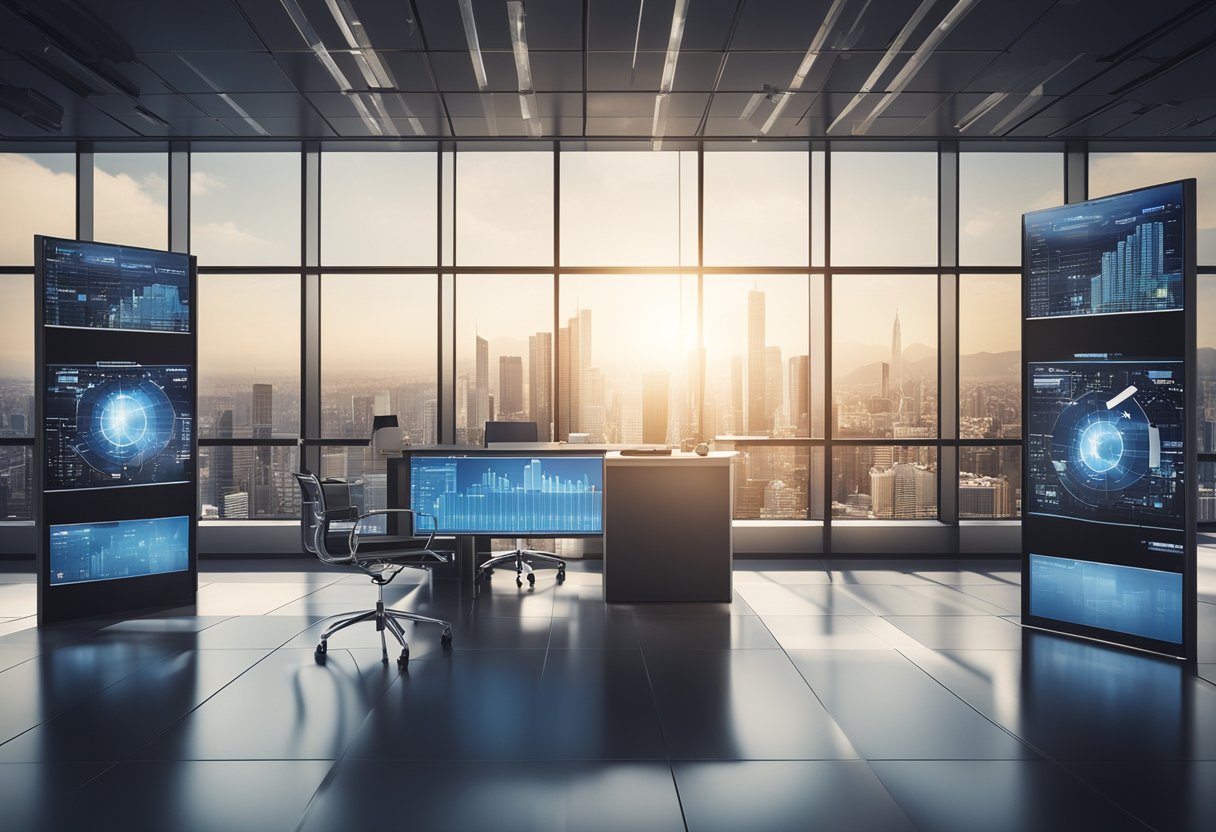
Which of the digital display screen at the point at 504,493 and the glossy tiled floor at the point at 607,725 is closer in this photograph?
the glossy tiled floor at the point at 607,725

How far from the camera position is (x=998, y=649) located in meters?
4.17

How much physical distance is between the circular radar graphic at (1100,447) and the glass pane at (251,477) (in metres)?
6.69

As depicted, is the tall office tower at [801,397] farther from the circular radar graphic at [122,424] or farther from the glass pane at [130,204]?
the glass pane at [130,204]

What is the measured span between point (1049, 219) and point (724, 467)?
2.72 metres

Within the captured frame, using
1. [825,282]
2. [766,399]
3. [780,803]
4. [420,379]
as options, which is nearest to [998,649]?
[780,803]

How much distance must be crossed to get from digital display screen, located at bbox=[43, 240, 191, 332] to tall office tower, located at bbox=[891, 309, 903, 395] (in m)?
6.47

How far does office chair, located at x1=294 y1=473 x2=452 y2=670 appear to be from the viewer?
394cm

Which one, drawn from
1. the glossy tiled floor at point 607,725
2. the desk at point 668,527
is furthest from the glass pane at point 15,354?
the desk at point 668,527

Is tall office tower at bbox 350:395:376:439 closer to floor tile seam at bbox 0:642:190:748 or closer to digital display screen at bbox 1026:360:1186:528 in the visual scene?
floor tile seam at bbox 0:642:190:748

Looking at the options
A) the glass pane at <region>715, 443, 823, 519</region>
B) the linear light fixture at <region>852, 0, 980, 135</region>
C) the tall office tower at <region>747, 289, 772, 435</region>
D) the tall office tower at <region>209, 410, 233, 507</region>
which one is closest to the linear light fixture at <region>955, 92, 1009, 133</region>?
the linear light fixture at <region>852, 0, 980, 135</region>

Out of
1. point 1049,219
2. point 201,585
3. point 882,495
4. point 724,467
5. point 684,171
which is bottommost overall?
point 201,585

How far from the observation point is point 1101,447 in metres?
4.25

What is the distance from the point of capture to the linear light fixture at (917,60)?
180 inches

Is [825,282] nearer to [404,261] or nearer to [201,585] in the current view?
[404,261]
